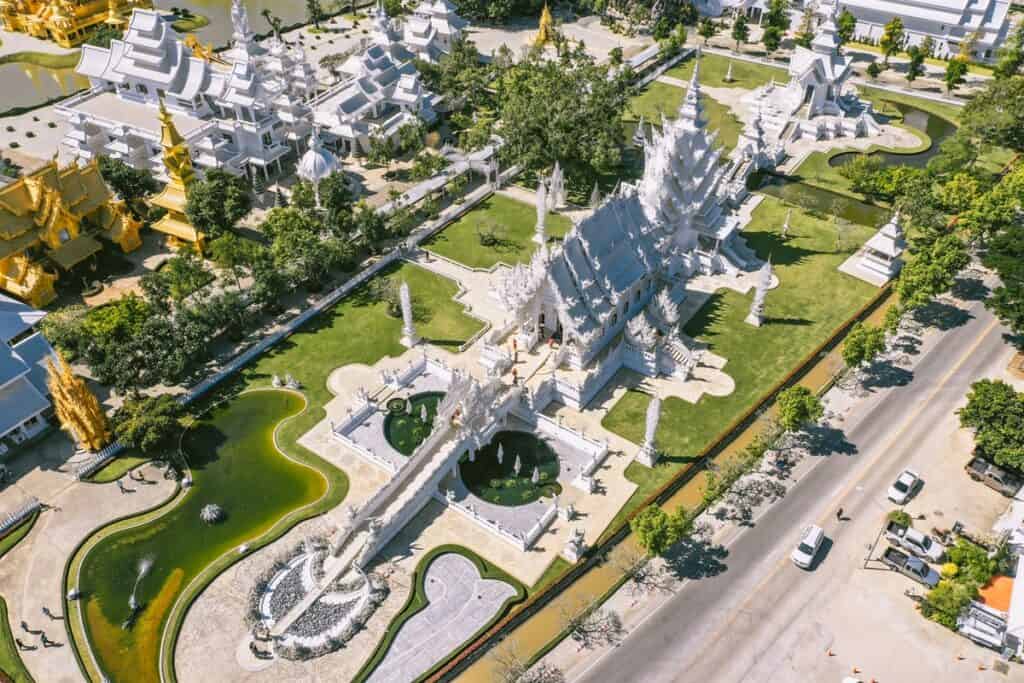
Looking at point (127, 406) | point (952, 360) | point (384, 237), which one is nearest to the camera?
point (127, 406)


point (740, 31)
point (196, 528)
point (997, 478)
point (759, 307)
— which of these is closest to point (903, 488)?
point (997, 478)

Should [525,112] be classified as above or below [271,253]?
above

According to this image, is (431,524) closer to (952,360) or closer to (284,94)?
(952,360)

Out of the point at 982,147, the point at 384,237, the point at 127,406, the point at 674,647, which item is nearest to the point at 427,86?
the point at 384,237

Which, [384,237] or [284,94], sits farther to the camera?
[284,94]

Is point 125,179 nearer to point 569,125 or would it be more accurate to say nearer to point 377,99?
point 377,99

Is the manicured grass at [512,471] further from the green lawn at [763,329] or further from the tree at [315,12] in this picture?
the tree at [315,12]

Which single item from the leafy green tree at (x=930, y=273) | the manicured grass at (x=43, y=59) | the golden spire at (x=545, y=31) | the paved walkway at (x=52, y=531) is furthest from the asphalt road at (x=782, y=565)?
the manicured grass at (x=43, y=59)
